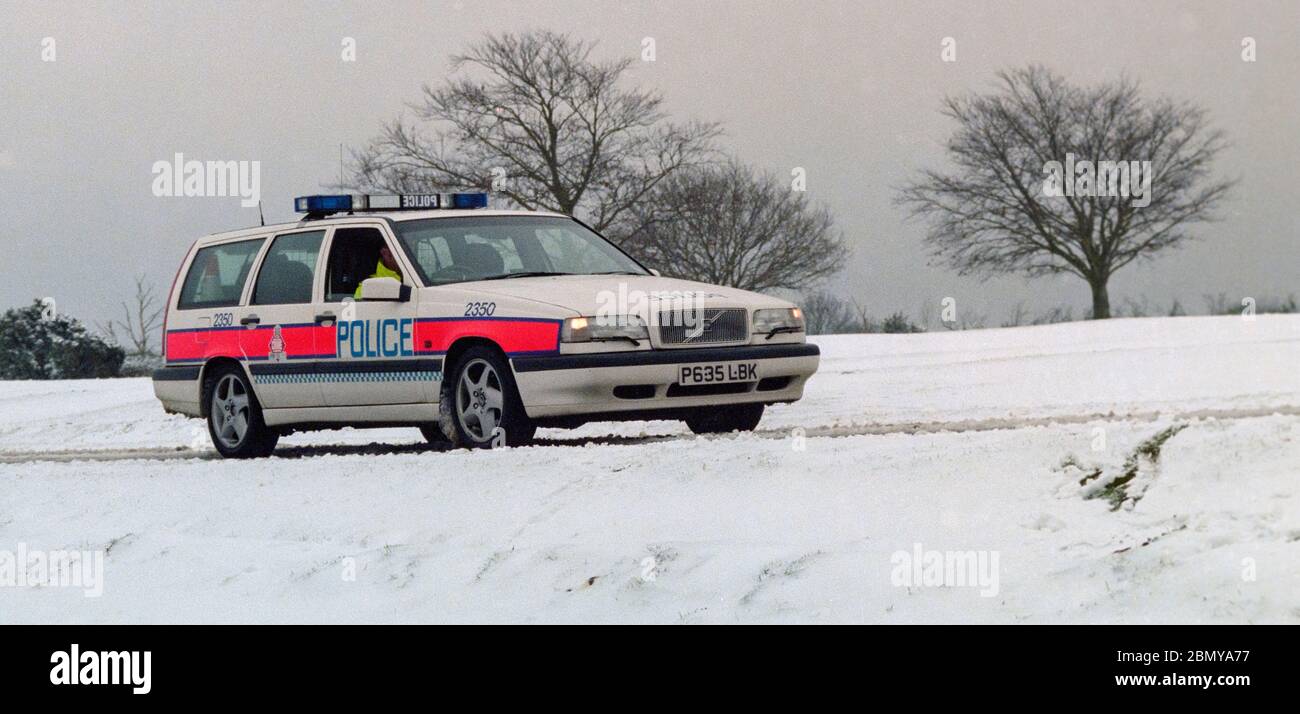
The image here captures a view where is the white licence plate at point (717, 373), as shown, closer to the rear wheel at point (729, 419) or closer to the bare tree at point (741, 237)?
the rear wheel at point (729, 419)

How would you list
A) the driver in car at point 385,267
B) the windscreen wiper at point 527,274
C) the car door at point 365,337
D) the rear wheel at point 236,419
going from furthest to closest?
the rear wheel at point 236,419 → the driver in car at point 385,267 → the windscreen wiper at point 527,274 → the car door at point 365,337

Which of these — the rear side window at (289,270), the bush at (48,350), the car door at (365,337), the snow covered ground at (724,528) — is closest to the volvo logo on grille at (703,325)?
the snow covered ground at (724,528)

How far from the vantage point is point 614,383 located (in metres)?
10.9

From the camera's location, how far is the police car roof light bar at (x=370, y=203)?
12984 millimetres

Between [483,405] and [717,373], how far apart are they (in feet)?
5.15

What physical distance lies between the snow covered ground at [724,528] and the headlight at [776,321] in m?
0.74

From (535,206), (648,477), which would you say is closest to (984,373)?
(648,477)

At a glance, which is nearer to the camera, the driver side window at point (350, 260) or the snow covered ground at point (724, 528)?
the snow covered ground at point (724, 528)

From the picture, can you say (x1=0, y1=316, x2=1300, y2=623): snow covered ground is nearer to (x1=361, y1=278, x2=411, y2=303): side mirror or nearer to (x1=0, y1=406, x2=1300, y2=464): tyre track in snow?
(x1=0, y1=406, x2=1300, y2=464): tyre track in snow

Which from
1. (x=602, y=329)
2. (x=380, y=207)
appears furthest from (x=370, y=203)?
(x=602, y=329)

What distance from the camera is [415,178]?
155 ft

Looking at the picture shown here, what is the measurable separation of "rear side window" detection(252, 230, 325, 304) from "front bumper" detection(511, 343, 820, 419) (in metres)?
2.53

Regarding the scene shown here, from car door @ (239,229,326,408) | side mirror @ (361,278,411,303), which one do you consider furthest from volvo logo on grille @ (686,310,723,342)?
car door @ (239,229,326,408)
